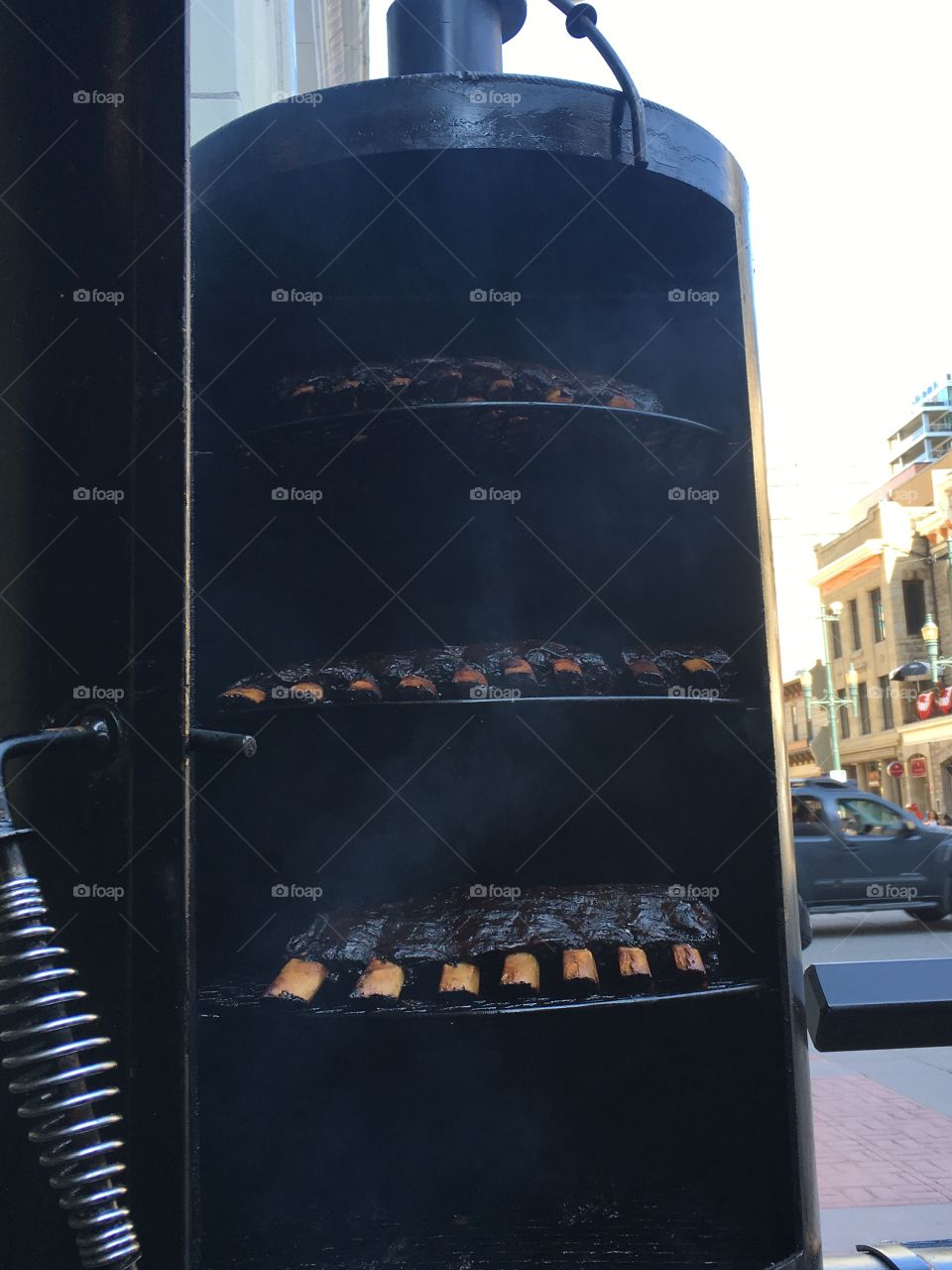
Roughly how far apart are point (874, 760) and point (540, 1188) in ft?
123

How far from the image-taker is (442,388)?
2.60 m

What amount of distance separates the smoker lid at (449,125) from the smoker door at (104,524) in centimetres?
A: 106

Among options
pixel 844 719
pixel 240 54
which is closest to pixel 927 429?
pixel 844 719

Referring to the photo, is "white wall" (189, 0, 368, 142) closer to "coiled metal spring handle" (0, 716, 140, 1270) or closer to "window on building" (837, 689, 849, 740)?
"coiled metal spring handle" (0, 716, 140, 1270)

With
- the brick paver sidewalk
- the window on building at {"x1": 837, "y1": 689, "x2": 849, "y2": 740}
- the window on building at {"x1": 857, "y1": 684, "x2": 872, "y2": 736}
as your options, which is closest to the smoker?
the brick paver sidewalk

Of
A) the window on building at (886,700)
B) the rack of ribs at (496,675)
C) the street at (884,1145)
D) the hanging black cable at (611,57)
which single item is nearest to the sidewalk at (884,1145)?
the street at (884,1145)

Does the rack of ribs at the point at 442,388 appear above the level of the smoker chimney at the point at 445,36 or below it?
below

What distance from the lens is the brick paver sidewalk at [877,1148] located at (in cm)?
355

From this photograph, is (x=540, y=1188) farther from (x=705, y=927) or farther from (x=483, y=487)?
(x=483, y=487)

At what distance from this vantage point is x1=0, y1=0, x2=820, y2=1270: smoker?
7.32 ft

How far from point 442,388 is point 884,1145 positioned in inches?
135

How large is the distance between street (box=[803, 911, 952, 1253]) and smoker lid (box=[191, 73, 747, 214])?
5.81ft

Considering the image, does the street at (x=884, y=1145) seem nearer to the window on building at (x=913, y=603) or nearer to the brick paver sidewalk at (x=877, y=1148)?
the brick paver sidewalk at (x=877, y=1148)

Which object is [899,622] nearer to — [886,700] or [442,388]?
[886,700]
